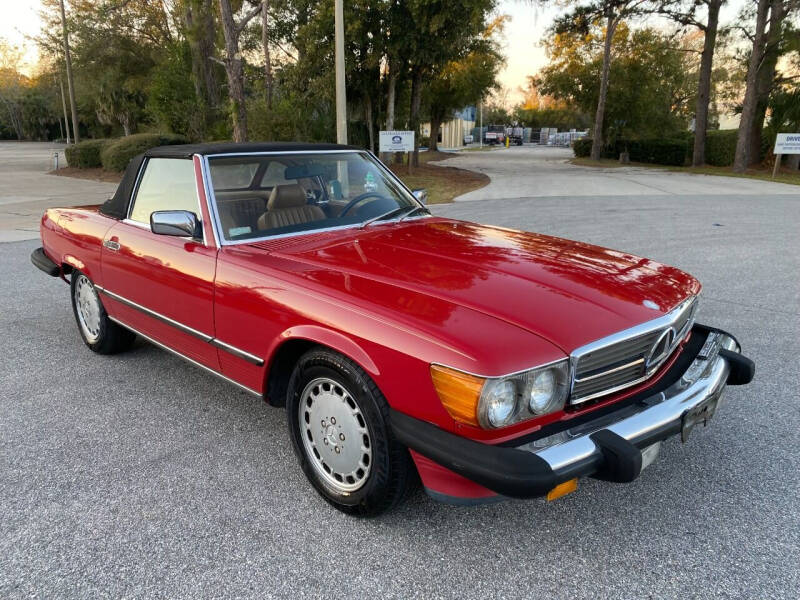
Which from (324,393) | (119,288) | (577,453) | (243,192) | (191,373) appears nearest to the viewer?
(577,453)

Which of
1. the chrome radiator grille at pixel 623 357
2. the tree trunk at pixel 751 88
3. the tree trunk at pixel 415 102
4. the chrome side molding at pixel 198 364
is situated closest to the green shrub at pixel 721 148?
the tree trunk at pixel 751 88

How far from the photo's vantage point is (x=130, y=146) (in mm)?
22422

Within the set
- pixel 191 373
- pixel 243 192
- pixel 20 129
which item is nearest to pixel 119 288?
pixel 191 373

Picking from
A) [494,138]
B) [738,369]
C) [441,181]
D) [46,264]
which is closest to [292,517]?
[738,369]

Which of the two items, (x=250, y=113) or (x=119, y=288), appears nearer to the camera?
(x=119, y=288)

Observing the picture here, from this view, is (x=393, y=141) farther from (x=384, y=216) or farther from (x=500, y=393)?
(x=500, y=393)

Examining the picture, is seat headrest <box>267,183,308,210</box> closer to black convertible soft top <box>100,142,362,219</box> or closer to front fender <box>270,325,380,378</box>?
black convertible soft top <box>100,142,362,219</box>

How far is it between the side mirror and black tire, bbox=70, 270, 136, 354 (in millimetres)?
1346

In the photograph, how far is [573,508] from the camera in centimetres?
255

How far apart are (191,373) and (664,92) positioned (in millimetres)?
34862

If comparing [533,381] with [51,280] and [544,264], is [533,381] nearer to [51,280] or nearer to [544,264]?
[544,264]

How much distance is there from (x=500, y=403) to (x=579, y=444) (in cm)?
32

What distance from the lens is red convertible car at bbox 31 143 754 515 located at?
201 centimetres

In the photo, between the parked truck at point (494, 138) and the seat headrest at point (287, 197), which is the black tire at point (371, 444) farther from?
the parked truck at point (494, 138)
